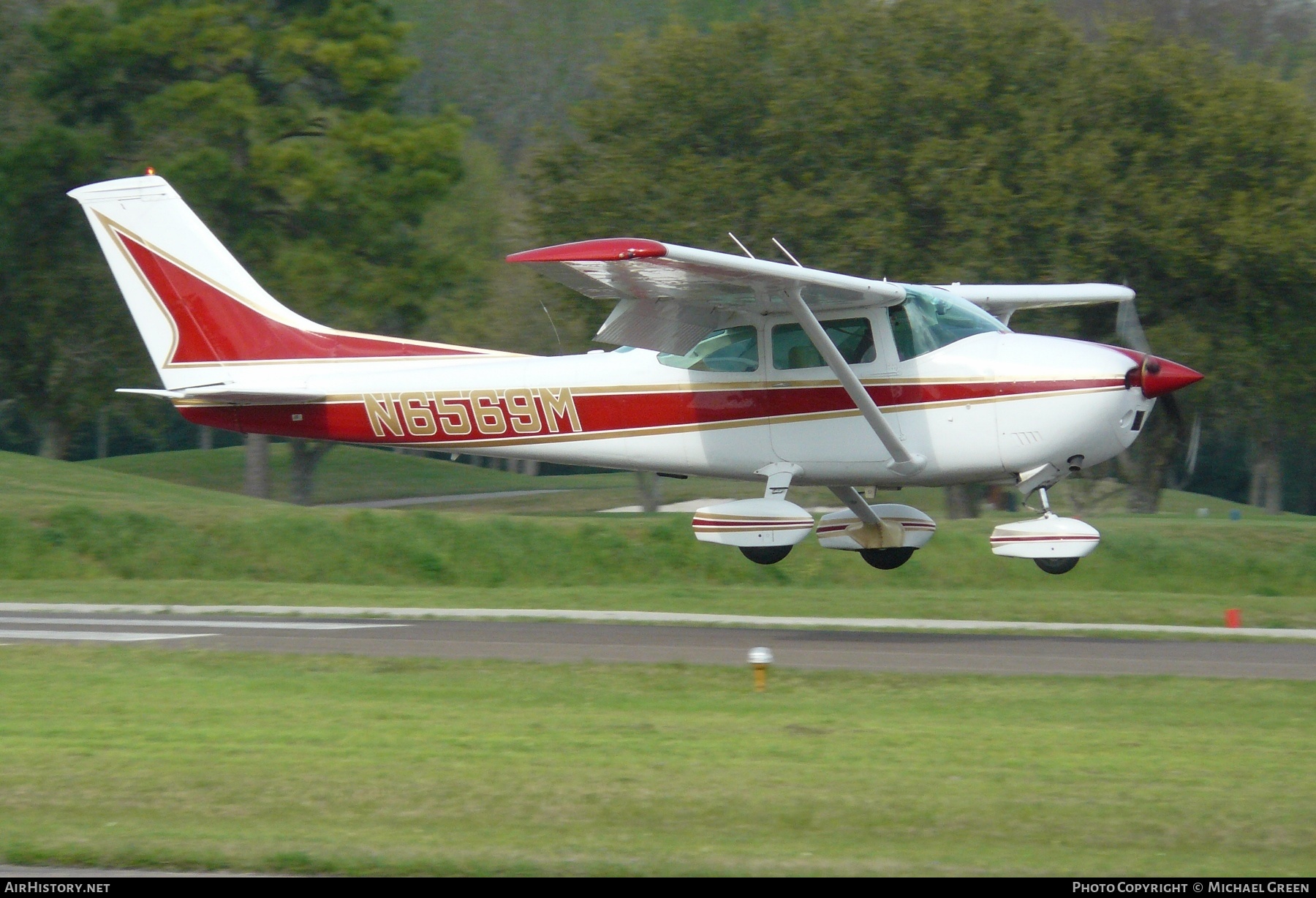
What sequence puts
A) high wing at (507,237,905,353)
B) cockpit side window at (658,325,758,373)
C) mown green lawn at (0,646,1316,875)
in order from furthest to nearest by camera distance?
cockpit side window at (658,325,758,373), high wing at (507,237,905,353), mown green lawn at (0,646,1316,875)

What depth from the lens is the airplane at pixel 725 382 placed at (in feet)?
45.6

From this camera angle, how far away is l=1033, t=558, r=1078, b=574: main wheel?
13.9 meters

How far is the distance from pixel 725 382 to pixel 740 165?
14453mm

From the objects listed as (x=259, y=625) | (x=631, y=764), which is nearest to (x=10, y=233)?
(x=259, y=625)

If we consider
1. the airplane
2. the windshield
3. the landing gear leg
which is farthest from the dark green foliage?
the landing gear leg

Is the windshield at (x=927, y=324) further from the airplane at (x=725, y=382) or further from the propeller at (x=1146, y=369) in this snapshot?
the propeller at (x=1146, y=369)

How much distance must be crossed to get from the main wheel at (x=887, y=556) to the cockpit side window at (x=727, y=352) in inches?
97.7

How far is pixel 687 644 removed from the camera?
14812mm

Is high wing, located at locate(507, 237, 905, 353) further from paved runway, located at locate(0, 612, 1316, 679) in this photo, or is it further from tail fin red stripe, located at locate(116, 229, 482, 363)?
paved runway, located at locate(0, 612, 1316, 679)

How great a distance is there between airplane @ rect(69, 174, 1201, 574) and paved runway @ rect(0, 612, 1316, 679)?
3.31 ft

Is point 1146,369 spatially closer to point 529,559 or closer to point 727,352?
point 727,352

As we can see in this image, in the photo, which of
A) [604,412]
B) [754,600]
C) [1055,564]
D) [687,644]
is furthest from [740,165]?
[1055,564]

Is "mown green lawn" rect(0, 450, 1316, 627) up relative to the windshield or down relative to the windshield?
down

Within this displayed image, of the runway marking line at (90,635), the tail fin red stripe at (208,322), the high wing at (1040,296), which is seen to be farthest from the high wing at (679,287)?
→ the runway marking line at (90,635)
